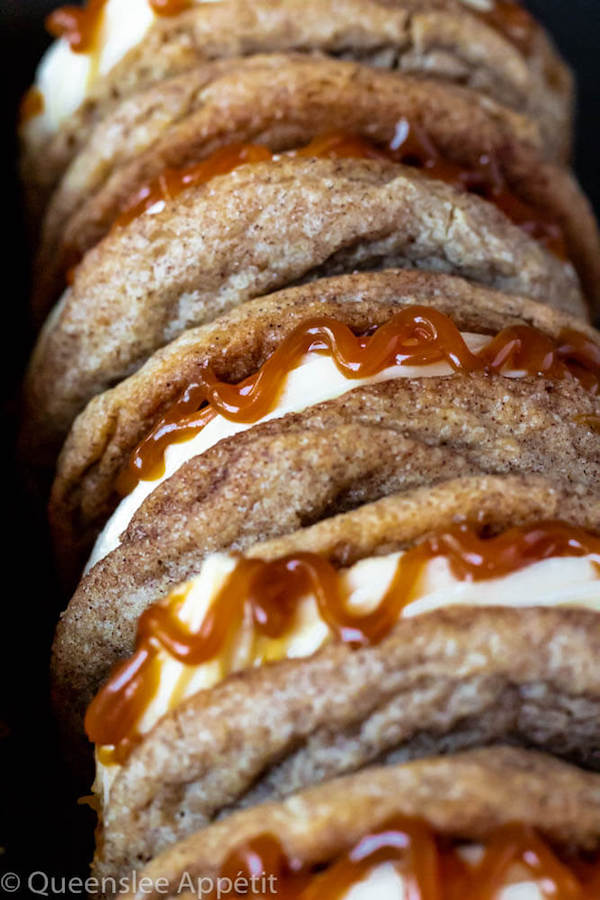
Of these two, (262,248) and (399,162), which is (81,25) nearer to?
(399,162)

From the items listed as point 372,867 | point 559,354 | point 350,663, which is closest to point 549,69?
point 559,354

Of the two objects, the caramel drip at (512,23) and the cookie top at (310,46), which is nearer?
the cookie top at (310,46)

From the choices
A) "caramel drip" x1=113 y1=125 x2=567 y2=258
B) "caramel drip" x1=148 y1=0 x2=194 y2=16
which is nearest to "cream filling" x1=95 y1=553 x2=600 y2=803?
"caramel drip" x1=113 y1=125 x2=567 y2=258

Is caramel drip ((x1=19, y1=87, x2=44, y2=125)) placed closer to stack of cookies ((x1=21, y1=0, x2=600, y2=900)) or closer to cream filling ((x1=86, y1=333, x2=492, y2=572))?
stack of cookies ((x1=21, y1=0, x2=600, y2=900))

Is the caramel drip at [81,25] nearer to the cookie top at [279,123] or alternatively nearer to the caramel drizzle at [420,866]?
the cookie top at [279,123]

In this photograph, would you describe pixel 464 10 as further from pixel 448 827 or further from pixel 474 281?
pixel 448 827

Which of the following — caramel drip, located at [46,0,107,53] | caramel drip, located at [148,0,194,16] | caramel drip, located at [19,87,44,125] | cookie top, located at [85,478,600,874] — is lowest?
cookie top, located at [85,478,600,874]

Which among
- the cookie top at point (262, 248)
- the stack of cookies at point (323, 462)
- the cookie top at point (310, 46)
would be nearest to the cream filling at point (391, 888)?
the stack of cookies at point (323, 462)

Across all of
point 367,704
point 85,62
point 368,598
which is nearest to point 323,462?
point 368,598
